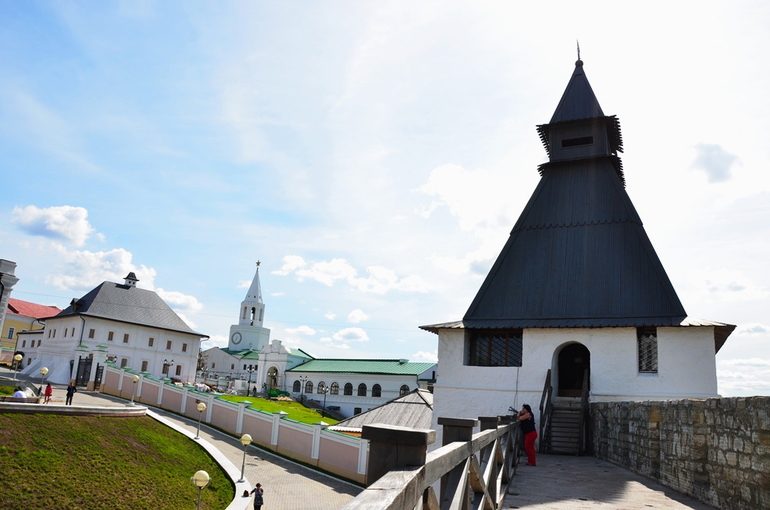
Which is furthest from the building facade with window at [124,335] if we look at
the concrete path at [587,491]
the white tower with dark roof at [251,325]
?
the concrete path at [587,491]

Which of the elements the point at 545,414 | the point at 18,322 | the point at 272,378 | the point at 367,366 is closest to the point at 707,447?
the point at 545,414

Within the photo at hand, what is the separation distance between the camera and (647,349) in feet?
60.0

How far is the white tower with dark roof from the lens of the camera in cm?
9012

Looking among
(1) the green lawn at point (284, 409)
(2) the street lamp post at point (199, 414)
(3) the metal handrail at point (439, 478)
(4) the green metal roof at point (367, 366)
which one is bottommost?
(1) the green lawn at point (284, 409)

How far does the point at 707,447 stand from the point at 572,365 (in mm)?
14654

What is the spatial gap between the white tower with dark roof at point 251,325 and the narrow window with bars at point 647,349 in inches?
3038

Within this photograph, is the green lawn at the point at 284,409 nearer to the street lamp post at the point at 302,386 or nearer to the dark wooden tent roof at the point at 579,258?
the street lamp post at the point at 302,386

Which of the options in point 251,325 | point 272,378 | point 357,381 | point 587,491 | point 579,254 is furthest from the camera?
point 251,325

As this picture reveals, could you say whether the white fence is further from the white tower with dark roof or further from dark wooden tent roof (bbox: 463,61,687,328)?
the white tower with dark roof

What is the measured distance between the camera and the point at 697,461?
7.22 m

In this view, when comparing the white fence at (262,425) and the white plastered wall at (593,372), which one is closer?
the white plastered wall at (593,372)

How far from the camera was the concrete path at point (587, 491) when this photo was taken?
Answer: 6.72 meters

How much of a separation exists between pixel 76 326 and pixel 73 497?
36.7 meters

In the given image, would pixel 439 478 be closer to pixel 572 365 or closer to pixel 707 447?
pixel 707 447
